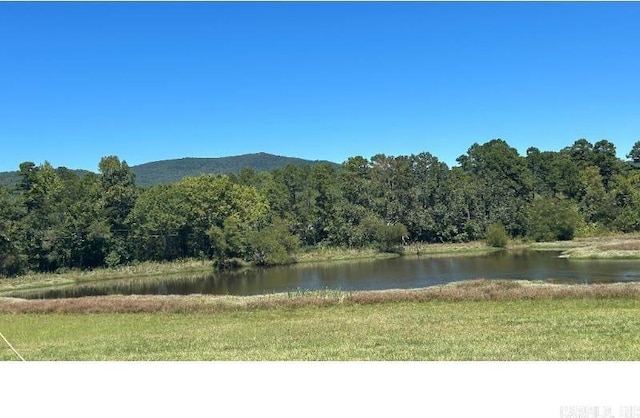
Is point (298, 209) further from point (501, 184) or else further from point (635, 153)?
point (635, 153)

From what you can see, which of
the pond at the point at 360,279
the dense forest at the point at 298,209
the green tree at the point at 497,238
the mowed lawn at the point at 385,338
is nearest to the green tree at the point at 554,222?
the dense forest at the point at 298,209

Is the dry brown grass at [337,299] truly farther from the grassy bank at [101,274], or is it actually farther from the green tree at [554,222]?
the green tree at [554,222]

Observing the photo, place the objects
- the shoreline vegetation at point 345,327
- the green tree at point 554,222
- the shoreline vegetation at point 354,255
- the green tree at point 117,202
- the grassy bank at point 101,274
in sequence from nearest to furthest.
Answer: the shoreline vegetation at point 345,327 < the shoreline vegetation at point 354,255 < the grassy bank at point 101,274 < the green tree at point 117,202 < the green tree at point 554,222

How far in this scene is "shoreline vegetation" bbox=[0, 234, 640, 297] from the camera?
2348 inches

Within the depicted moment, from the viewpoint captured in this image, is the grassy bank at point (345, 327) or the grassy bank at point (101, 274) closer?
the grassy bank at point (345, 327)

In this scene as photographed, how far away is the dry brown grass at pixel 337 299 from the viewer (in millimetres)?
22234

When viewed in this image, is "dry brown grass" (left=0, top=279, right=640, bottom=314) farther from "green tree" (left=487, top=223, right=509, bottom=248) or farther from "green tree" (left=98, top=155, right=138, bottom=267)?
"green tree" (left=487, top=223, right=509, bottom=248)

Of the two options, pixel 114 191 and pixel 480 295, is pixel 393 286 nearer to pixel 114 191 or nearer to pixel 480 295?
pixel 480 295

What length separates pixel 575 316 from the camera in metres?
14.1

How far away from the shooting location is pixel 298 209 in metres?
96.8

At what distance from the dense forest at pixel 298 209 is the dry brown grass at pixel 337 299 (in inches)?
1895
